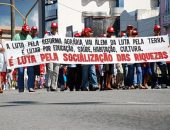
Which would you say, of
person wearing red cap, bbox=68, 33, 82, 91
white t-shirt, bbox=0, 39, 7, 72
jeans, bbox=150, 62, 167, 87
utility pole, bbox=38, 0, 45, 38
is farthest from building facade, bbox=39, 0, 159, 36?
white t-shirt, bbox=0, 39, 7, 72

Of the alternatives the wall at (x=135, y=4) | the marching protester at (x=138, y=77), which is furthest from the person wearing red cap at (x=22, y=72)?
the wall at (x=135, y=4)

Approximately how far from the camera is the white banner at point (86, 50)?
1371cm

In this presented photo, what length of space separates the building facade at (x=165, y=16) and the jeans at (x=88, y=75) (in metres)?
34.5

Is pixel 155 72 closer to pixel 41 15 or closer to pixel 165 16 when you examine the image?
pixel 165 16

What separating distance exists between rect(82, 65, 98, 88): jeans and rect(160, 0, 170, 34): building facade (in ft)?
113

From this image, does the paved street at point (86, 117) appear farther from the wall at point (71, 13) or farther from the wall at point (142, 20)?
the wall at point (71, 13)

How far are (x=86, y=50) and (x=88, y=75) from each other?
777mm

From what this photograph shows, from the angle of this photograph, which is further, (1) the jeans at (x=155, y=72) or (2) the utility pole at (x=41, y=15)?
(2) the utility pole at (x=41, y=15)

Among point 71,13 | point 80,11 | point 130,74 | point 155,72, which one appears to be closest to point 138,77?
point 130,74

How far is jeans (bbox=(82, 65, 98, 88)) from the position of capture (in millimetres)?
13617

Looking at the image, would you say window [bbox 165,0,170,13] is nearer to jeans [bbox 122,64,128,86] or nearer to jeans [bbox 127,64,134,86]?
jeans [bbox 122,64,128,86]

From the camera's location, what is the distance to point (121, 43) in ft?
47.5

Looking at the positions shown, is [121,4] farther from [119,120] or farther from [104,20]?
[119,120]

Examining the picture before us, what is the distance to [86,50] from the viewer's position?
14.3 meters
